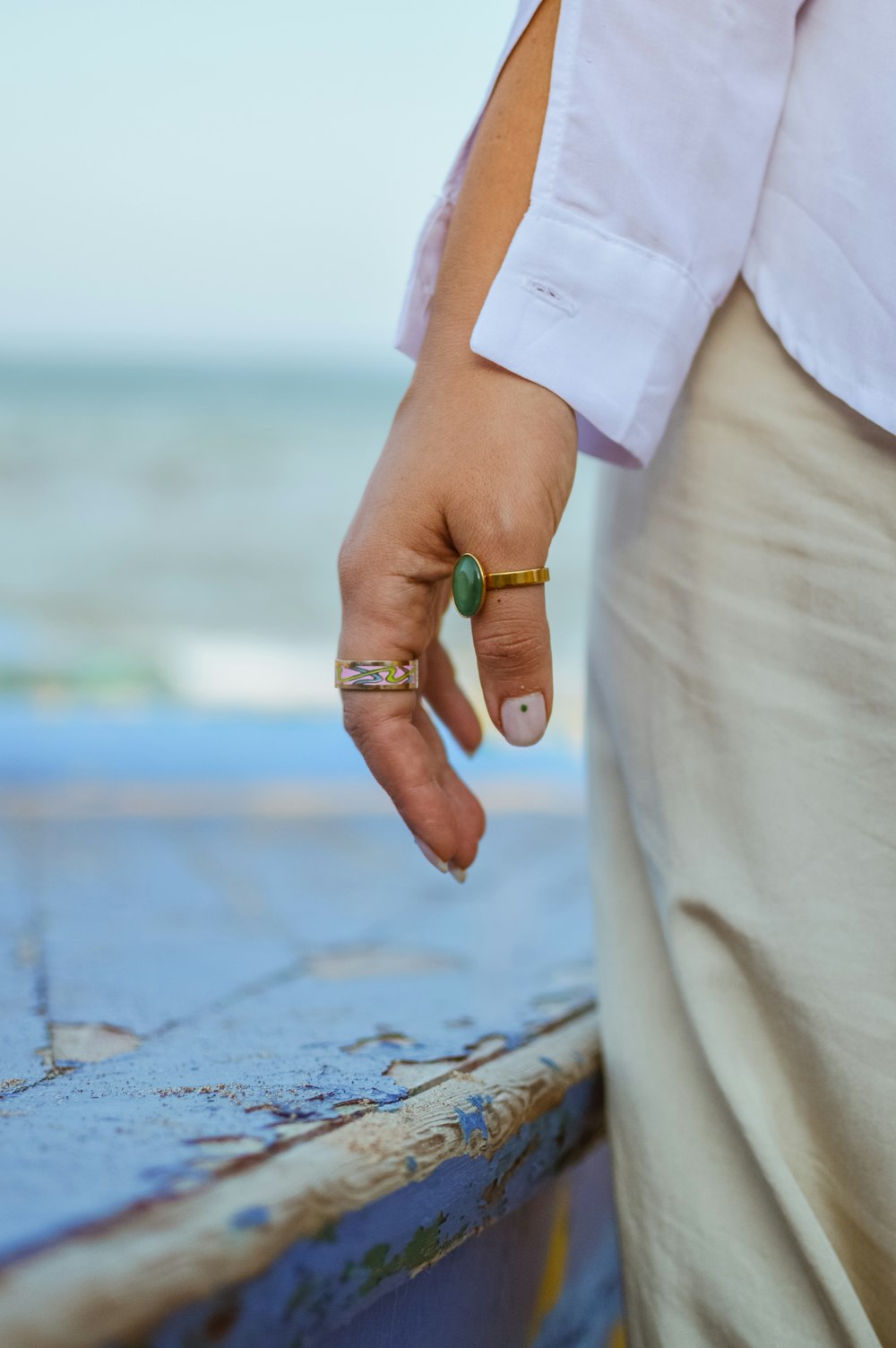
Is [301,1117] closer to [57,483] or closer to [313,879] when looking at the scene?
[313,879]

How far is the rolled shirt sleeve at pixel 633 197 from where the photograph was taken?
600 millimetres

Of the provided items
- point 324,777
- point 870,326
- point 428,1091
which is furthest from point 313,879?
point 870,326

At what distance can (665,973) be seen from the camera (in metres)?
0.70

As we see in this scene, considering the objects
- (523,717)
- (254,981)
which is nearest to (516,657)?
(523,717)

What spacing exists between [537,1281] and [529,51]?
75 cm

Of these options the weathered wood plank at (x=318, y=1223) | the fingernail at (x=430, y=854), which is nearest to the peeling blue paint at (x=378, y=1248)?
the weathered wood plank at (x=318, y=1223)

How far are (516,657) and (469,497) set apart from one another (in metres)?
0.09

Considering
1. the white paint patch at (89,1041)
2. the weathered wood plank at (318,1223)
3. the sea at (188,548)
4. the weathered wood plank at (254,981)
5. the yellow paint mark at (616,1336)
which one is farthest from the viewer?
the sea at (188,548)

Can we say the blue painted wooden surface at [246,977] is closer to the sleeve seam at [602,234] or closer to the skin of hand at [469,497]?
the skin of hand at [469,497]

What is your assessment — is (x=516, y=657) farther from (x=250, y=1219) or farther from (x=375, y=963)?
(x=375, y=963)

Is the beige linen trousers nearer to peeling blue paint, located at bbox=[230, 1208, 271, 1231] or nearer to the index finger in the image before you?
the index finger

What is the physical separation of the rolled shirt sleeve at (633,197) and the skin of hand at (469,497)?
0.02 m

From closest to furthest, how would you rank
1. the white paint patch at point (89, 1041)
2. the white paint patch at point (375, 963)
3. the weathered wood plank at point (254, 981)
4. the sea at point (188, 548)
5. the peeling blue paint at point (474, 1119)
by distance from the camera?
the weathered wood plank at point (254, 981) < the peeling blue paint at point (474, 1119) < the white paint patch at point (89, 1041) < the white paint patch at point (375, 963) < the sea at point (188, 548)

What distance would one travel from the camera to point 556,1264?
0.75 metres
